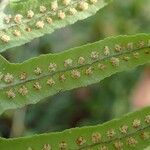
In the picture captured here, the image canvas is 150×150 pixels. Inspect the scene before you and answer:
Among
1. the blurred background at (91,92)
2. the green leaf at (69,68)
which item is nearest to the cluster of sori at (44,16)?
the green leaf at (69,68)

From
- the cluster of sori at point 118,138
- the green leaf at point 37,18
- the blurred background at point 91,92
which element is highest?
the green leaf at point 37,18

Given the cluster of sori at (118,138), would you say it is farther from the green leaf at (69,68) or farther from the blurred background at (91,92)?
the blurred background at (91,92)

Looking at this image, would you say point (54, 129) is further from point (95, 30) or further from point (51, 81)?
point (51, 81)

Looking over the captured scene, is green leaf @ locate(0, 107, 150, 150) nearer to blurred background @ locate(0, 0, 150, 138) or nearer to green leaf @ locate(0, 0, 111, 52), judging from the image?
green leaf @ locate(0, 0, 111, 52)

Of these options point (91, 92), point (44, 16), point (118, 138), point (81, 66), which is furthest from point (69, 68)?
point (91, 92)

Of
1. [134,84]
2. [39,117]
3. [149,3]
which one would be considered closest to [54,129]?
[39,117]

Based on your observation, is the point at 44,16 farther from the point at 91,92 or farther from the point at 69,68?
the point at 91,92
